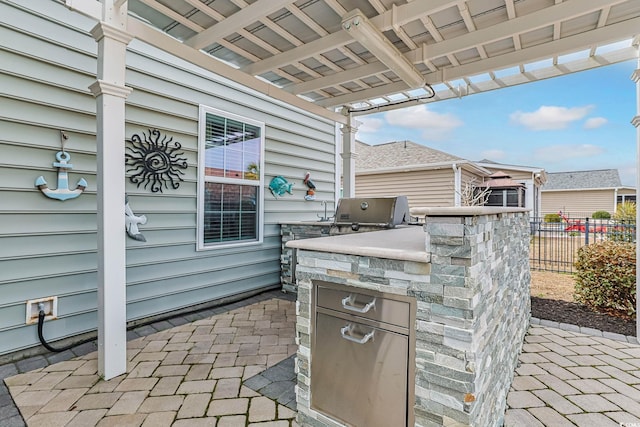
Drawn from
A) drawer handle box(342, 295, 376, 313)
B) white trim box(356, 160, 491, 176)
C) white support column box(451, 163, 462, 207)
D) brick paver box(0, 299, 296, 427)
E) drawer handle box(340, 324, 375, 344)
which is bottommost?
brick paver box(0, 299, 296, 427)

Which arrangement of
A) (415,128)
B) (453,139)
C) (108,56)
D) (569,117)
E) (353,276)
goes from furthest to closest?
1. (415,128)
2. (453,139)
3. (569,117)
4. (108,56)
5. (353,276)

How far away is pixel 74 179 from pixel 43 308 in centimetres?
115

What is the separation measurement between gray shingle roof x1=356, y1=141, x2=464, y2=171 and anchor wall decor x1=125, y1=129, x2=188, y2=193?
819cm

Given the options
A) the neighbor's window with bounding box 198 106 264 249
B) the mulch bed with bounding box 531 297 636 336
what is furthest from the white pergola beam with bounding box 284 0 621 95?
the mulch bed with bounding box 531 297 636 336

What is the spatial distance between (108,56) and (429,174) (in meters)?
9.47

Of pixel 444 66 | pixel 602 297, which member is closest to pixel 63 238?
pixel 444 66

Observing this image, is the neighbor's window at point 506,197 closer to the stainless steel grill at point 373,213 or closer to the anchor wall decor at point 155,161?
the stainless steel grill at point 373,213

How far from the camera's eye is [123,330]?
2.40 metres

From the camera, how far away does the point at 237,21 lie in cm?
270

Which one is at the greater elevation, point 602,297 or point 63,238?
point 63,238

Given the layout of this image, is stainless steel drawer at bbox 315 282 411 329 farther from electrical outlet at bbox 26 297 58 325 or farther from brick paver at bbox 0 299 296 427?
electrical outlet at bbox 26 297 58 325

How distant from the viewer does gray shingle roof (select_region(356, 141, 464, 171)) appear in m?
10.3

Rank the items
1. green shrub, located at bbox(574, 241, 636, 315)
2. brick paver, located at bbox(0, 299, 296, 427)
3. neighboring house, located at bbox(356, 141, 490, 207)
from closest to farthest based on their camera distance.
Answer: brick paver, located at bbox(0, 299, 296, 427), green shrub, located at bbox(574, 241, 636, 315), neighboring house, located at bbox(356, 141, 490, 207)

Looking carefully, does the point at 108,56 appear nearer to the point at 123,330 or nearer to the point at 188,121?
the point at 188,121
